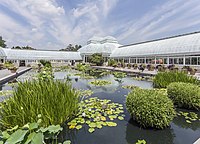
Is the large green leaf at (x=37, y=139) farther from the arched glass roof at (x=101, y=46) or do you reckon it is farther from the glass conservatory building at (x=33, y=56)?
the arched glass roof at (x=101, y=46)

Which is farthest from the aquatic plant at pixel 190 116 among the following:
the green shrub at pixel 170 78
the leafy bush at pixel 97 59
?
the leafy bush at pixel 97 59

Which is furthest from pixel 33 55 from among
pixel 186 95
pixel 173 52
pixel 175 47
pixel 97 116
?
pixel 186 95

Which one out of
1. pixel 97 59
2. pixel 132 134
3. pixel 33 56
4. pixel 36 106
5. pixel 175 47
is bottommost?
pixel 132 134

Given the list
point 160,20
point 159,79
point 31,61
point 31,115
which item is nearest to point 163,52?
point 160,20

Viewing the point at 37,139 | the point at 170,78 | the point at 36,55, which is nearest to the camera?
the point at 37,139

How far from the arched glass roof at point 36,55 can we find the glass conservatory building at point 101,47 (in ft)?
8.11

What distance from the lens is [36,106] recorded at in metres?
3.56

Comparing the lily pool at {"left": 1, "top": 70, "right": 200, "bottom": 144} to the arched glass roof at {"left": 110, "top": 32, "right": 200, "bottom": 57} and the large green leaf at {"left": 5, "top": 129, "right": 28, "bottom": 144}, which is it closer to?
the large green leaf at {"left": 5, "top": 129, "right": 28, "bottom": 144}

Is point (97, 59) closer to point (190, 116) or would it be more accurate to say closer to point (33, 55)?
point (33, 55)

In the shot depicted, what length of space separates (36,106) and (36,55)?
134ft

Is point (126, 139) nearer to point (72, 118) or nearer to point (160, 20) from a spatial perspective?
point (72, 118)

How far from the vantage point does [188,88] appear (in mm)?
5453

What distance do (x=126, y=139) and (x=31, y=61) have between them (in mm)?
40718

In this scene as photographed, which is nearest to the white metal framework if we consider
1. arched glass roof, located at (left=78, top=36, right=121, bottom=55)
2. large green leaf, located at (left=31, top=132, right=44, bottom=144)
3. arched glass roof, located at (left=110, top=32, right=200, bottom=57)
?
arched glass roof, located at (left=78, top=36, right=121, bottom=55)
